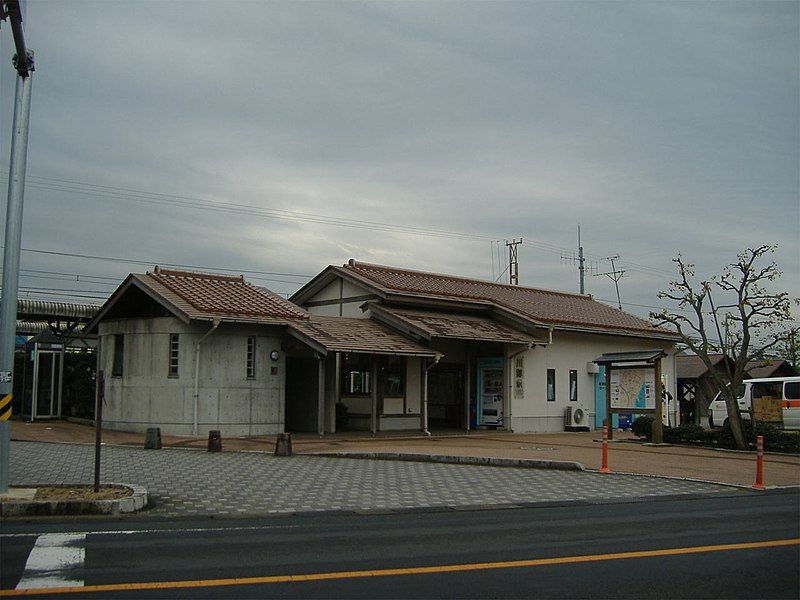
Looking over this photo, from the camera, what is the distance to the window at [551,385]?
29869 millimetres

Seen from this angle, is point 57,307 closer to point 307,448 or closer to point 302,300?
point 302,300

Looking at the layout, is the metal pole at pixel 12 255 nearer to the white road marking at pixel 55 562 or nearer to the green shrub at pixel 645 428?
the white road marking at pixel 55 562

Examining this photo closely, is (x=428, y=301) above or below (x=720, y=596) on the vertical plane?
above

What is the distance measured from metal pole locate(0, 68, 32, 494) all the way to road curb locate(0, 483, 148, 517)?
3.05 feet

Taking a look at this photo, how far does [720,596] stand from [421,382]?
20.5 m

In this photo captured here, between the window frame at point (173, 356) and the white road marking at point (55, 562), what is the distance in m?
13.7

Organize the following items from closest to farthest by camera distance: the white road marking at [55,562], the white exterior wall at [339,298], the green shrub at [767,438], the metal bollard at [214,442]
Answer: the white road marking at [55,562] < the metal bollard at [214,442] < the green shrub at [767,438] < the white exterior wall at [339,298]

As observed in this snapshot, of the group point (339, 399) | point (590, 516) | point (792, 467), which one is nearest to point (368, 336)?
point (339, 399)

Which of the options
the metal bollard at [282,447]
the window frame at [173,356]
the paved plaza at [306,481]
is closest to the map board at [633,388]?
the paved plaza at [306,481]

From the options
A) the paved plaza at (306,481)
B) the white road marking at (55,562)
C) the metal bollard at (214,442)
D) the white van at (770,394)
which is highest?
the white van at (770,394)

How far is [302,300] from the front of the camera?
31.4 metres

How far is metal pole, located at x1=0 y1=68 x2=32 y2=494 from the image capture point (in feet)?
38.3

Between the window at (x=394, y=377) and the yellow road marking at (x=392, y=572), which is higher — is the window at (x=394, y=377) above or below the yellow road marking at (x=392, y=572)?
above

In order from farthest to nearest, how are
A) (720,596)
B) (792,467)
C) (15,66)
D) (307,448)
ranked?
(307,448) < (792,467) < (15,66) < (720,596)
